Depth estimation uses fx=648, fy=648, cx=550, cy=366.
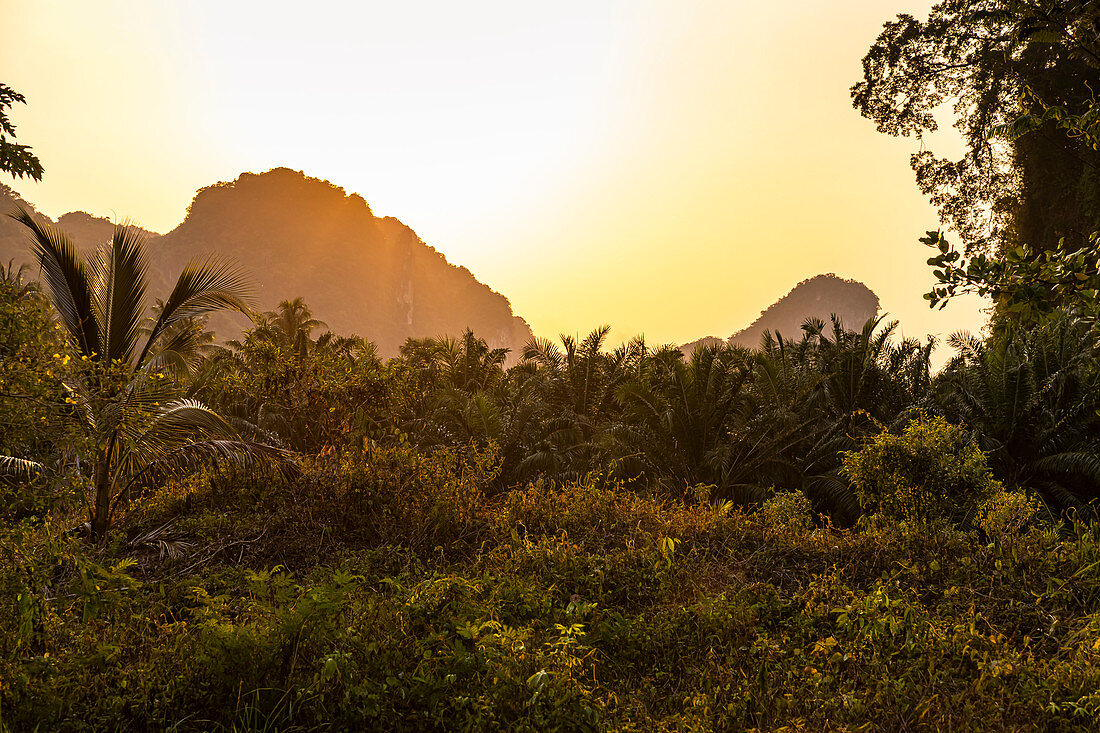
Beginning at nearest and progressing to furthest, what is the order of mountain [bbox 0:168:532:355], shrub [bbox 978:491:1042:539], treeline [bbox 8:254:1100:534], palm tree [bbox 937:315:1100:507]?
shrub [bbox 978:491:1042:539] < treeline [bbox 8:254:1100:534] < palm tree [bbox 937:315:1100:507] < mountain [bbox 0:168:532:355]

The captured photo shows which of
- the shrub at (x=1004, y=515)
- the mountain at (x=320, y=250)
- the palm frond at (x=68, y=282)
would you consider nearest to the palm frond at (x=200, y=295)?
the palm frond at (x=68, y=282)

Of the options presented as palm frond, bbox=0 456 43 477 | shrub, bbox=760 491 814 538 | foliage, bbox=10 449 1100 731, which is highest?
palm frond, bbox=0 456 43 477

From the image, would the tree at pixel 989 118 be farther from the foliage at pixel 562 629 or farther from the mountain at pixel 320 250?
the mountain at pixel 320 250

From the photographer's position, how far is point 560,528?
26.8 ft

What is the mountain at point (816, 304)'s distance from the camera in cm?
17462

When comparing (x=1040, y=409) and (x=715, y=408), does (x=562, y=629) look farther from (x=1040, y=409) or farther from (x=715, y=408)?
(x=1040, y=409)

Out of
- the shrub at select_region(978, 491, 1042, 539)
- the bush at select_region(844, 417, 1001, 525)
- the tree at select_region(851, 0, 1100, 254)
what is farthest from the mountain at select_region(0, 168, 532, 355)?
the shrub at select_region(978, 491, 1042, 539)

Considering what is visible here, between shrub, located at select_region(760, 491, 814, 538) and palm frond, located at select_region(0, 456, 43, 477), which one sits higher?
palm frond, located at select_region(0, 456, 43, 477)

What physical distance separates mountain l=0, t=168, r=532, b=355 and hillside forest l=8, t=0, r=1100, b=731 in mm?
A: 126622

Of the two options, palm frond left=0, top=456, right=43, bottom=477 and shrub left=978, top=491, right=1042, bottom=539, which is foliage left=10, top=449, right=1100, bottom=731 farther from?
palm frond left=0, top=456, right=43, bottom=477

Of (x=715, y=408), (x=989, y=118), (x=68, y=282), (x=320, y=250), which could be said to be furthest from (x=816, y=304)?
(x=68, y=282)

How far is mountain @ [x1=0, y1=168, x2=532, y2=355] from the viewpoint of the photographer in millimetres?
142250

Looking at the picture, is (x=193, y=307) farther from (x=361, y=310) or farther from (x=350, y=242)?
(x=350, y=242)

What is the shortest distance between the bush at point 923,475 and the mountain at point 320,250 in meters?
131
